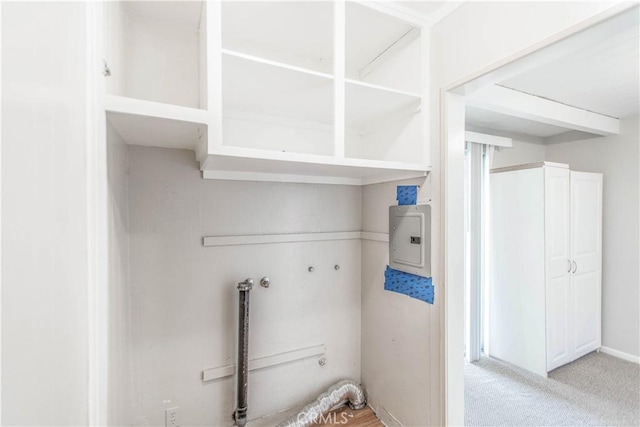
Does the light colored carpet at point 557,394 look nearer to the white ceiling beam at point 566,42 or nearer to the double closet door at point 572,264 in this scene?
the double closet door at point 572,264

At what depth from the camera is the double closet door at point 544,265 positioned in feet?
8.27

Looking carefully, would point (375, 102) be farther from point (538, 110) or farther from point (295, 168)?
point (538, 110)

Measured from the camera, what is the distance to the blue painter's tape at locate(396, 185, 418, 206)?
1555mm

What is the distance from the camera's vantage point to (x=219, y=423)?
1.56m

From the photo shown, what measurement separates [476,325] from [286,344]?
82.6 inches

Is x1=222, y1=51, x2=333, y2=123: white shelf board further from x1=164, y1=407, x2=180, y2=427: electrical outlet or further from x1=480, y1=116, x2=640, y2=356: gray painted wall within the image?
x1=480, y1=116, x2=640, y2=356: gray painted wall

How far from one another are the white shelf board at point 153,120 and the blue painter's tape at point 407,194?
43.0 inches

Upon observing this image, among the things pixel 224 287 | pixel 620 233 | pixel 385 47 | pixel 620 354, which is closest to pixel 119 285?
pixel 224 287

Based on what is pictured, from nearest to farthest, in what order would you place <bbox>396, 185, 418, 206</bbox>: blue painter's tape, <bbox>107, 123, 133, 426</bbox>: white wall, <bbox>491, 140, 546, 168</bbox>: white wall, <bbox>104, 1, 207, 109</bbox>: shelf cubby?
1. <bbox>107, 123, 133, 426</bbox>: white wall
2. <bbox>104, 1, 207, 109</bbox>: shelf cubby
3. <bbox>396, 185, 418, 206</bbox>: blue painter's tape
4. <bbox>491, 140, 546, 168</bbox>: white wall

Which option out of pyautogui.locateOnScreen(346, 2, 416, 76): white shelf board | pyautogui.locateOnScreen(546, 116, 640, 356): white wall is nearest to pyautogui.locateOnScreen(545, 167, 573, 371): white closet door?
pyautogui.locateOnScreen(546, 116, 640, 356): white wall

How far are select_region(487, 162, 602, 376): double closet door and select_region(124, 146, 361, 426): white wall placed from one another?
175cm

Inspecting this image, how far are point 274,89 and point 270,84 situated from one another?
49 mm

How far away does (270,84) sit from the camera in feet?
4.31

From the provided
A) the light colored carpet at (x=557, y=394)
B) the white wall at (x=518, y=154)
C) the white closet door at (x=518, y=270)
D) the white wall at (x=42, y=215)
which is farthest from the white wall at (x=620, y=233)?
the white wall at (x=42, y=215)
